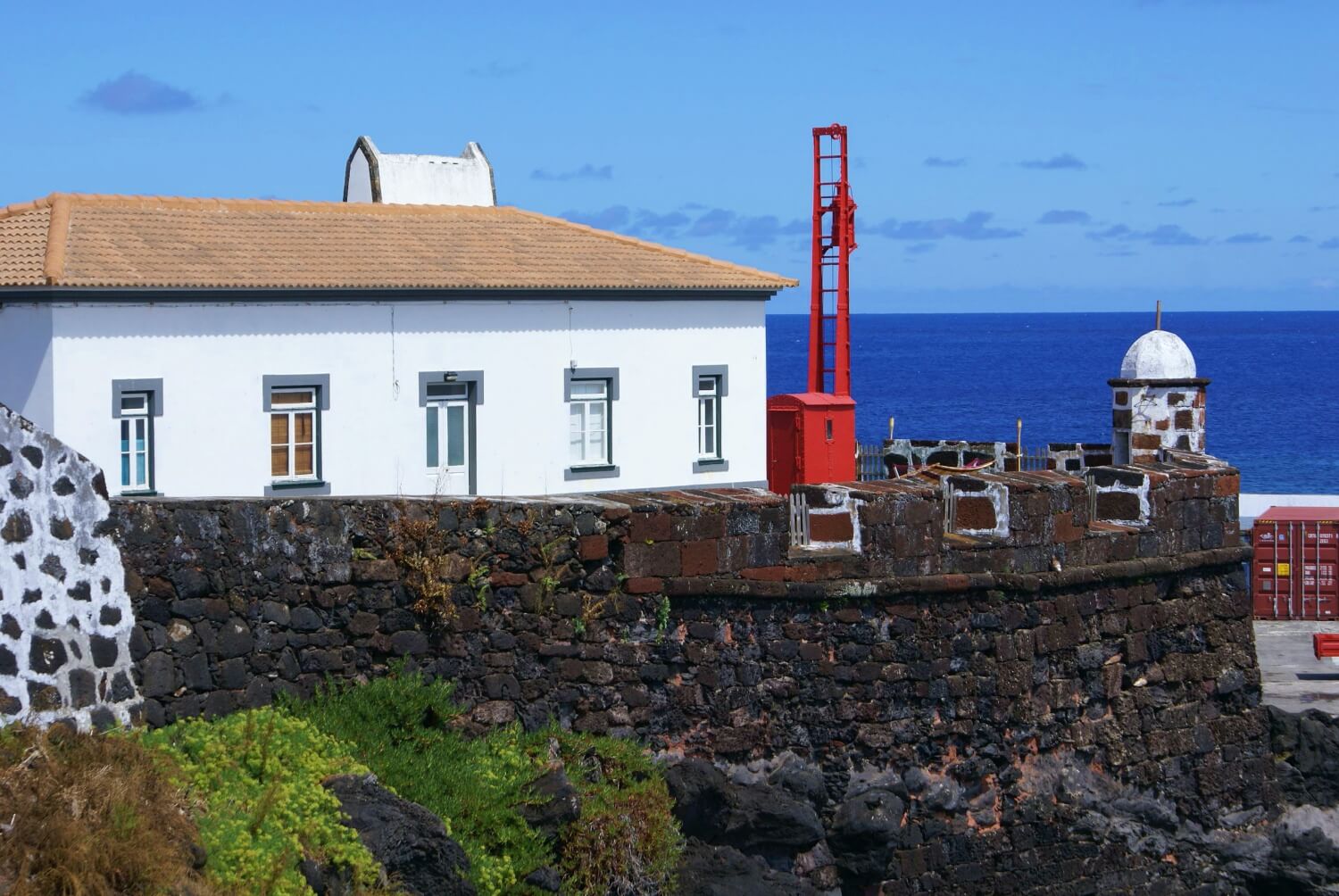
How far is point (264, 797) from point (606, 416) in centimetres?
1523

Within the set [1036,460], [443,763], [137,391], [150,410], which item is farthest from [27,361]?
[1036,460]

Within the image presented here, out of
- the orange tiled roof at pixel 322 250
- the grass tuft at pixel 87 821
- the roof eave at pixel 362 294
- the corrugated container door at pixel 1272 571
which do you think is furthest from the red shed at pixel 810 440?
the grass tuft at pixel 87 821

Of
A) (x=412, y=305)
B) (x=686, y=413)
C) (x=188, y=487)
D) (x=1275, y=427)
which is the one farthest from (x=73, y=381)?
(x=1275, y=427)

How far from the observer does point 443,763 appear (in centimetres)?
1124

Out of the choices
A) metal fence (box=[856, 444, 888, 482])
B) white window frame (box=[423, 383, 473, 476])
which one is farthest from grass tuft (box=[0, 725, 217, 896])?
metal fence (box=[856, 444, 888, 482])

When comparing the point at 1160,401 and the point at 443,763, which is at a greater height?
the point at 1160,401

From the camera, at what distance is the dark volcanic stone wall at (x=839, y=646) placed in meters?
11.4

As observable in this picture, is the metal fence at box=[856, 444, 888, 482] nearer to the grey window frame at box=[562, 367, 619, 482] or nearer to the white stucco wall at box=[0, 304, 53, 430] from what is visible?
the grey window frame at box=[562, 367, 619, 482]

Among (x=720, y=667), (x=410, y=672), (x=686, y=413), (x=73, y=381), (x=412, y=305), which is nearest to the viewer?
(x=410, y=672)

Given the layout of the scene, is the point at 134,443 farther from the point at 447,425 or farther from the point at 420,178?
the point at 420,178

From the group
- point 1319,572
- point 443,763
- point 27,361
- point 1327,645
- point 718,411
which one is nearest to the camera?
point 443,763

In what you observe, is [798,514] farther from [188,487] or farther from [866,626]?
[188,487]

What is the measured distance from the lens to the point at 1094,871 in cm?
1499

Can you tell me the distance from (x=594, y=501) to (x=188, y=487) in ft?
33.1
